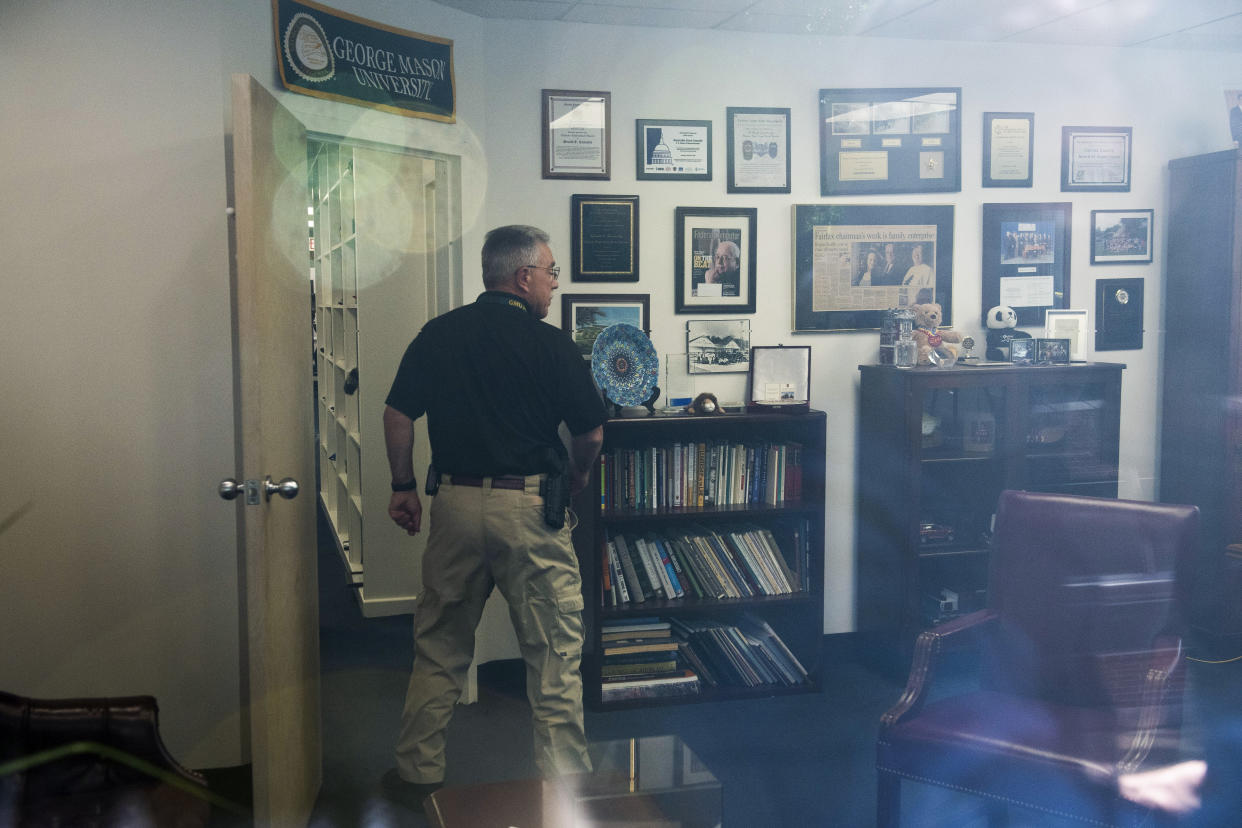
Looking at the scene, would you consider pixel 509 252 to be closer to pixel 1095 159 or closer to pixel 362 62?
pixel 362 62

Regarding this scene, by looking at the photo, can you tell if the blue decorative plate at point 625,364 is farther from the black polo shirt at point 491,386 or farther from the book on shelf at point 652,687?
the book on shelf at point 652,687

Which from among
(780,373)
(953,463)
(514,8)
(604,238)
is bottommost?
(953,463)

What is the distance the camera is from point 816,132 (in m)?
3.87

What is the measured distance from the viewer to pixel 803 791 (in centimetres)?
286

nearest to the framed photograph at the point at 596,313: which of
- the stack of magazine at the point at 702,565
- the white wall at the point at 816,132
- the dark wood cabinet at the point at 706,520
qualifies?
the white wall at the point at 816,132

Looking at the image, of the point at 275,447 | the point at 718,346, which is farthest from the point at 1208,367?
the point at 275,447

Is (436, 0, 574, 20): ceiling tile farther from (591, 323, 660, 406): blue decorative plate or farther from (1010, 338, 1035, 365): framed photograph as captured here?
(1010, 338, 1035, 365): framed photograph

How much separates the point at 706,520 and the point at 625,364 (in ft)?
2.39

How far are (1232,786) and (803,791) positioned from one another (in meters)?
1.27

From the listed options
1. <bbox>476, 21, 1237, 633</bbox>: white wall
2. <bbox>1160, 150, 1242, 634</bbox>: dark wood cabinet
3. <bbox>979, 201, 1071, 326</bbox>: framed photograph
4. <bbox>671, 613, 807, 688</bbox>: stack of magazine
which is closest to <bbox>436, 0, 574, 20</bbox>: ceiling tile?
<bbox>476, 21, 1237, 633</bbox>: white wall

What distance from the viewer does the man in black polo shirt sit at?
2.68 meters

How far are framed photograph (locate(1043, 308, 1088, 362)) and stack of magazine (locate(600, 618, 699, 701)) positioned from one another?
6.58 feet

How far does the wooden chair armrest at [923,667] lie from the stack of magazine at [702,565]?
3.86 ft

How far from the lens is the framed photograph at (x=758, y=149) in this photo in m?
3.79
